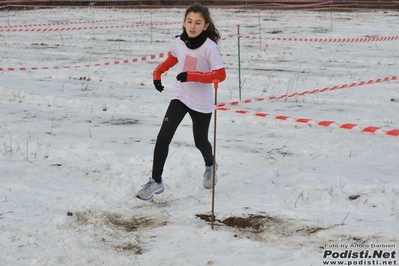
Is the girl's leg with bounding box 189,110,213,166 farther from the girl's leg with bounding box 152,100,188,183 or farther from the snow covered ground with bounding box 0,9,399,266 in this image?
the snow covered ground with bounding box 0,9,399,266

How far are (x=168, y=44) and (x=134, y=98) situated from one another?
8.55 m

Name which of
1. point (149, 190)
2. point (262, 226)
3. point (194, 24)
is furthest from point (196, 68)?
point (262, 226)

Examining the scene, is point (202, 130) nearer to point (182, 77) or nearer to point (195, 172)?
point (182, 77)

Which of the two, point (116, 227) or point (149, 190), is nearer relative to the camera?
point (116, 227)

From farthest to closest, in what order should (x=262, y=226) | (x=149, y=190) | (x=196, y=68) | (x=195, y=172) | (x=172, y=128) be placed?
1. (x=195, y=172)
2. (x=149, y=190)
3. (x=172, y=128)
4. (x=196, y=68)
5. (x=262, y=226)

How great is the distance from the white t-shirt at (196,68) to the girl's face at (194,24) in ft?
0.44

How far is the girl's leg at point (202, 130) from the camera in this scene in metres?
5.28

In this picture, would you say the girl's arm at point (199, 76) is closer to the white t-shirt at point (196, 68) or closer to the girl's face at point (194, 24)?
the white t-shirt at point (196, 68)

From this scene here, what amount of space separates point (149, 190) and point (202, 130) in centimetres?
80

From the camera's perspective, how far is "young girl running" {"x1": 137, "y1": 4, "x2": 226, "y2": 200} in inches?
195

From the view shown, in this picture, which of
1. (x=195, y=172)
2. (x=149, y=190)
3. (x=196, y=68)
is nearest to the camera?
(x=196, y=68)

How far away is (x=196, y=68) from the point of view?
5.12m

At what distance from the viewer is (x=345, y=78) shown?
12.7m

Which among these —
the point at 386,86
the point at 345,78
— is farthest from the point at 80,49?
the point at 386,86
